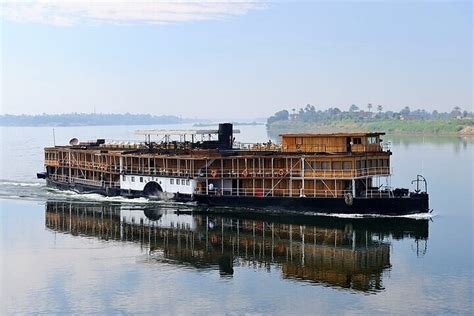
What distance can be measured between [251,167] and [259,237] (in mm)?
10042

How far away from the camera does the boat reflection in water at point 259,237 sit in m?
37.8

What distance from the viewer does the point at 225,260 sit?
39.4 metres

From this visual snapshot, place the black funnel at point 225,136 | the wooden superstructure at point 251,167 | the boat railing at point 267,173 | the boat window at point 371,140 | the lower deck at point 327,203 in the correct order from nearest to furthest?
the lower deck at point 327,203 → the boat railing at point 267,173 → the wooden superstructure at point 251,167 → the boat window at point 371,140 → the black funnel at point 225,136

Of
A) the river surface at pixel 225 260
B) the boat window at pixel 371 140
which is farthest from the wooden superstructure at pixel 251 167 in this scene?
the river surface at pixel 225 260

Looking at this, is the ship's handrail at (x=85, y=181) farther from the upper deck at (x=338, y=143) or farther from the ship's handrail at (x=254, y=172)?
the upper deck at (x=338, y=143)

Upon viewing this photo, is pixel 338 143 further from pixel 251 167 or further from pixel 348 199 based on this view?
Result: pixel 251 167

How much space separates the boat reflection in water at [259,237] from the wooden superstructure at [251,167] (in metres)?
2.56

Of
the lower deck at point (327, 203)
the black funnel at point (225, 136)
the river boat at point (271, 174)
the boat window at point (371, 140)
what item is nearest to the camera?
the lower deck at point (327, 203)

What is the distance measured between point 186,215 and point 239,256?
13037 millimetres

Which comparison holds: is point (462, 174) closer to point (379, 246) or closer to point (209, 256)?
point (379, 246)

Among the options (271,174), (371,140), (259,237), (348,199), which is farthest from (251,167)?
(259,237)

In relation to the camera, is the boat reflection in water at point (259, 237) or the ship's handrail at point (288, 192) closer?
the boat reflection in water at point (259, 237)

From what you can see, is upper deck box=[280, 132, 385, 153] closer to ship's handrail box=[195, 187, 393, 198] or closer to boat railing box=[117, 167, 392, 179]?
boat railing box=[117, 167, 392, 179]

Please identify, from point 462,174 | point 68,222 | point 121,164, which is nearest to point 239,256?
point 68,222
